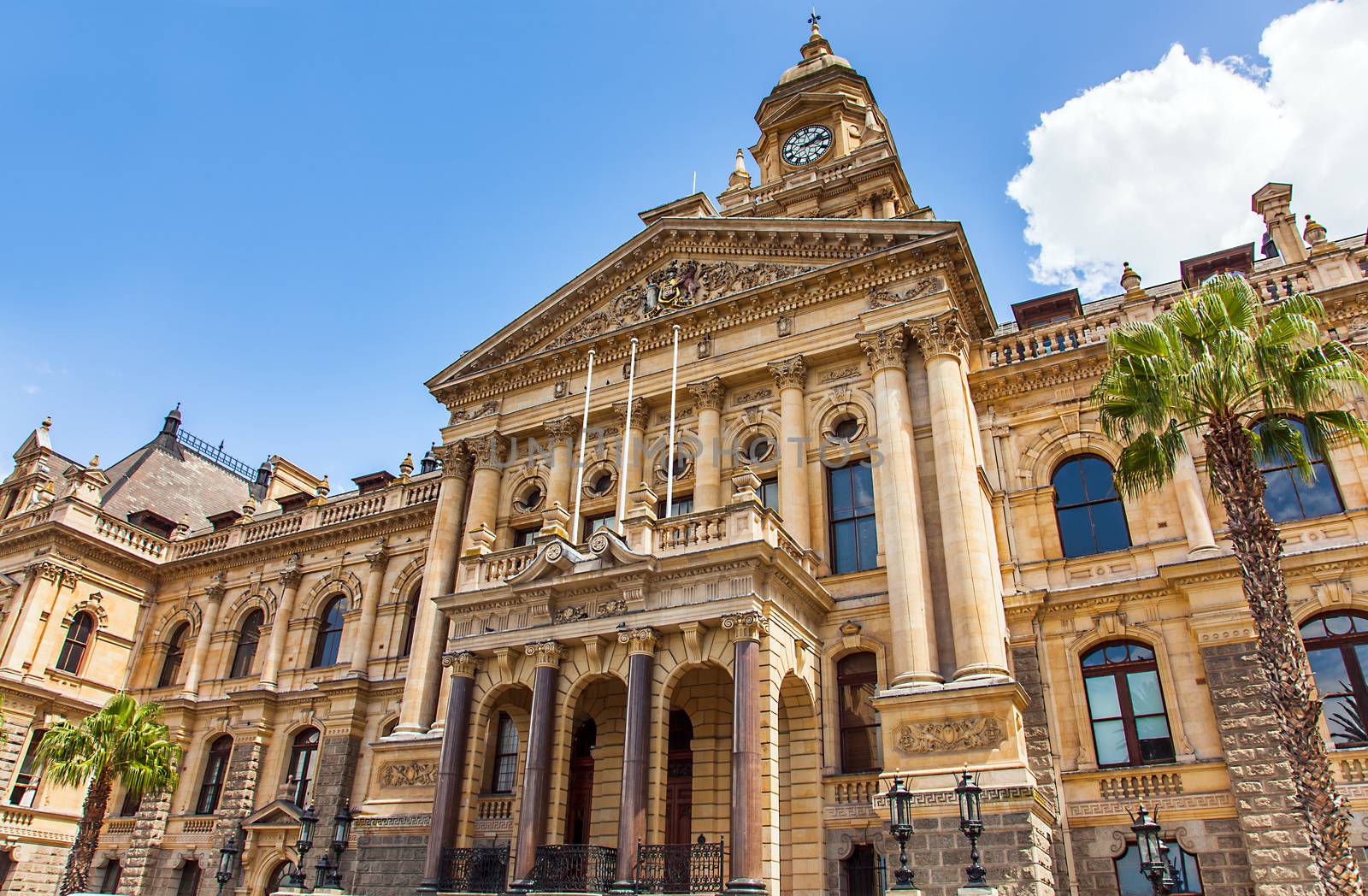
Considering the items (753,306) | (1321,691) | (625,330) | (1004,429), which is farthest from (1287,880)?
(625,330)

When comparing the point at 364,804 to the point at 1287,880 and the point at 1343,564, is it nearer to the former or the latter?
the point at 1287,880

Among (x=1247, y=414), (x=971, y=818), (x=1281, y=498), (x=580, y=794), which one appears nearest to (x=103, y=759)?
(x=580, y=794)

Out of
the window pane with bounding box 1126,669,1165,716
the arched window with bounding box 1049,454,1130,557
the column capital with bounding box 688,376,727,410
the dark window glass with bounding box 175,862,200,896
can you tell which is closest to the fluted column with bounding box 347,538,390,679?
the dark window glass with bounding box 175,862,200,896

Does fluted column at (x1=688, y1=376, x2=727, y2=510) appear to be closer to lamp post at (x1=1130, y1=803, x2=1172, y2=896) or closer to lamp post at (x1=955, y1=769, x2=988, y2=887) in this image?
lamp post at (x1=955, y1=769, x2=988, y2=887)

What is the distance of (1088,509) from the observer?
72.4 feet

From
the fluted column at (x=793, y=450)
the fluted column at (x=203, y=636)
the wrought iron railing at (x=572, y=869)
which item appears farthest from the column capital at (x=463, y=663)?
the fluted column at (x=203, y=636)

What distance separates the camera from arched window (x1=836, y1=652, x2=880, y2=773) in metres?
19.6

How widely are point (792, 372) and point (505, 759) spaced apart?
12147 mm

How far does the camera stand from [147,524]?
38.3 m

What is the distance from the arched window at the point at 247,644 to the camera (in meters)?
33.3

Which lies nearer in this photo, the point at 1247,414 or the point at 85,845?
the point at 1247,414

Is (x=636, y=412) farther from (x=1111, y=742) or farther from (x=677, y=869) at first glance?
(x=1111, y=742)

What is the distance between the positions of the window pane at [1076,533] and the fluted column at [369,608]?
20.7 metres

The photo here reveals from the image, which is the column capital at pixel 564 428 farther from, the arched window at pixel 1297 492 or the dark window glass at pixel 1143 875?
the arched window at pixel 1297 492
